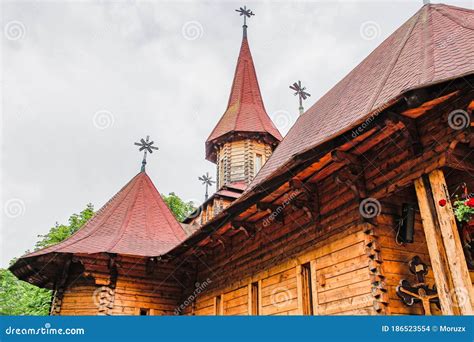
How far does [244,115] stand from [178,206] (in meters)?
15.1

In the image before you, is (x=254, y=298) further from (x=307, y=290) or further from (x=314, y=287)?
(x=314, y=287)

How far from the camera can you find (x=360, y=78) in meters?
10.2

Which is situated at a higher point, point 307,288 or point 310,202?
point 310,202

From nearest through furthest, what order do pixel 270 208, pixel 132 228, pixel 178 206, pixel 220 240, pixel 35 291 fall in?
pixel 270 208 → pixel 220 240 → pixel 132 228 → pixel 35 291 → pixel 178 206

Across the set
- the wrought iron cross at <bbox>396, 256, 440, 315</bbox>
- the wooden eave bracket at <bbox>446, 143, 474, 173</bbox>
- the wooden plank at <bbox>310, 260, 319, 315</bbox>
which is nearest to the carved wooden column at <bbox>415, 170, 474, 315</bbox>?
the wooden eave bracket at <bbox>446, 143, 474, 173</bbox>

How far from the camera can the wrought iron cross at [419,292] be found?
6.10m

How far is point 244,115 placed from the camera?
2358cm

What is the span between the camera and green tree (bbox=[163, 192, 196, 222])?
118ft

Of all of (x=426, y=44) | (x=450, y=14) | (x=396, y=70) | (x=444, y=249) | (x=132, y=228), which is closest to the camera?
(x=444, y=249)

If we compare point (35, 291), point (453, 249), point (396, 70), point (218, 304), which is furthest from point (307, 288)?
point (35, 291)

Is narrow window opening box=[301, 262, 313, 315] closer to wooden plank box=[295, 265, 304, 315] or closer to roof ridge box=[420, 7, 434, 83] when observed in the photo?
wooden plank box=[295, 265, 304, 315]

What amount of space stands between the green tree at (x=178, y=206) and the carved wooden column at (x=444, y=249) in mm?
30810
